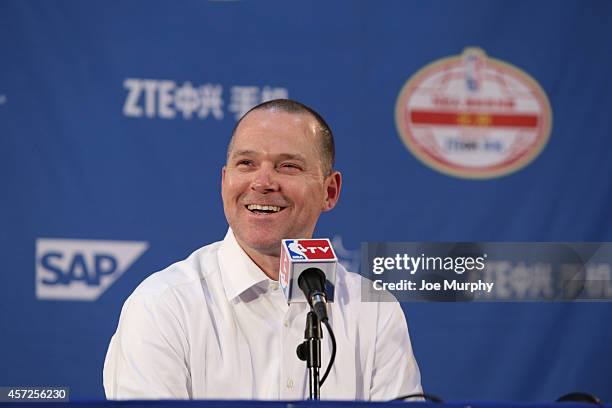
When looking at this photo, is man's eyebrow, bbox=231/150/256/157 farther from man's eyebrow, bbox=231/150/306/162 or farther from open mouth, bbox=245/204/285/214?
open mouth, bbox=245/204/285/214

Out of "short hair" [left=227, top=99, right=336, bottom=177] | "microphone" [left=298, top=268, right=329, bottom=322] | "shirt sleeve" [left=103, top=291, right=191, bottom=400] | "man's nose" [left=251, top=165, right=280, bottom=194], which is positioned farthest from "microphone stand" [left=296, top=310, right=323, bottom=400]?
"short hair" [left=227, top=99, right=336, bottom=177]

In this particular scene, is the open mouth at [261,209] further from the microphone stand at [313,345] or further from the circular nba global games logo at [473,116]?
the circular nba global games logo at [473,116]

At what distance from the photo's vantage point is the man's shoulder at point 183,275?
6.64ft

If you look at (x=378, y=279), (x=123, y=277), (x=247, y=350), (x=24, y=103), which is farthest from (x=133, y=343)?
(x=24, y=103)

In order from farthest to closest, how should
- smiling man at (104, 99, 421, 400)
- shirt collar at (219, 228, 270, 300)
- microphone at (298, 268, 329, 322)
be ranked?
shirt collar at (219, 228, 270, 300)
smiling man at (104, 99, 421, 400)
microphone at (298, 268, 329, 322)

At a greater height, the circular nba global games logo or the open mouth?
the circular nba global games logo

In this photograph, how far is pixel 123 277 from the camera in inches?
115

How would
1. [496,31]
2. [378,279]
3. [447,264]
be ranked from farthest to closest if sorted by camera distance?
[496,31] → [447,264] → [378,279]

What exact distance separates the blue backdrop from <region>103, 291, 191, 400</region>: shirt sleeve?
0.93 metres

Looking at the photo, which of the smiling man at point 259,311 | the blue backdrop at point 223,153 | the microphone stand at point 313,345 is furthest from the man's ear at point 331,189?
the microphone stand at point 313,345

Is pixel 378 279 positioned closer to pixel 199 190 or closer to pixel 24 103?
pixel 199 190

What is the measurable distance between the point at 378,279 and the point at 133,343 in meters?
0.79

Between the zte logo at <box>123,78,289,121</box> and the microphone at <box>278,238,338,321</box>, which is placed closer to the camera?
the microphone at <box>278,238,338,321</box>

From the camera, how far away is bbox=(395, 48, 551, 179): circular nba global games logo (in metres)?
3.02
